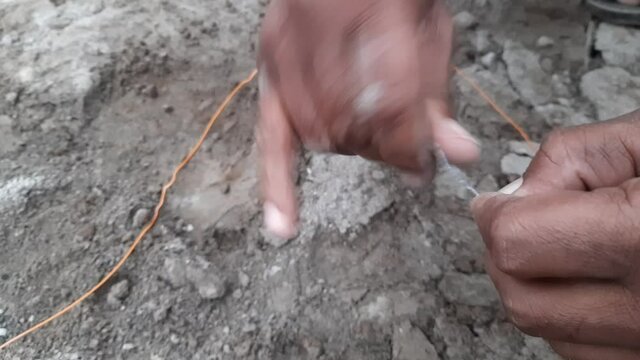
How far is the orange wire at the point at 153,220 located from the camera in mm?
1343

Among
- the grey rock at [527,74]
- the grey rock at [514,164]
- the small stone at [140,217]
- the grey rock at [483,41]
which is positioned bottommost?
the small stone at [140,217]

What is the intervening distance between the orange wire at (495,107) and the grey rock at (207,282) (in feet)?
2.85

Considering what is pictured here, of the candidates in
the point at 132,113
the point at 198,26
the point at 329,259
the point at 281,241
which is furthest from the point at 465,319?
the point at 198,26

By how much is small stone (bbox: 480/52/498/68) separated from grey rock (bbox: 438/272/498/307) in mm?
773

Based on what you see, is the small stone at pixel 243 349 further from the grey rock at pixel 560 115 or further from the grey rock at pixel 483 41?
the grey rock at pixel 483 41

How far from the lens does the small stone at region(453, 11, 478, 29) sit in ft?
6.51

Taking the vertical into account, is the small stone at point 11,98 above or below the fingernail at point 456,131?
below

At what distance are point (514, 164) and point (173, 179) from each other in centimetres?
88

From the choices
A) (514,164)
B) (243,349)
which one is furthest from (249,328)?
(514,164)

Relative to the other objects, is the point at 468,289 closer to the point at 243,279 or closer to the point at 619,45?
→ the point at 243,279

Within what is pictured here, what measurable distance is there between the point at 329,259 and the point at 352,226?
102mm

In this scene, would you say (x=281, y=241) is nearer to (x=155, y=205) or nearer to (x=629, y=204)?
(x=155, y=205)

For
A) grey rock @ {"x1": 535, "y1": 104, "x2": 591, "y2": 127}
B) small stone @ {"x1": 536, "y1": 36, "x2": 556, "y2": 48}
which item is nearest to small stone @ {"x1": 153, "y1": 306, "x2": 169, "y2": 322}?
grey rock @ {"x1": 535, "y1": 104, "x2": 591, "y2": 127}

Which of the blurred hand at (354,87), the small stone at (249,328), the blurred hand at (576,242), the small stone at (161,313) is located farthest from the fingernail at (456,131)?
the small stone at (161,313)
